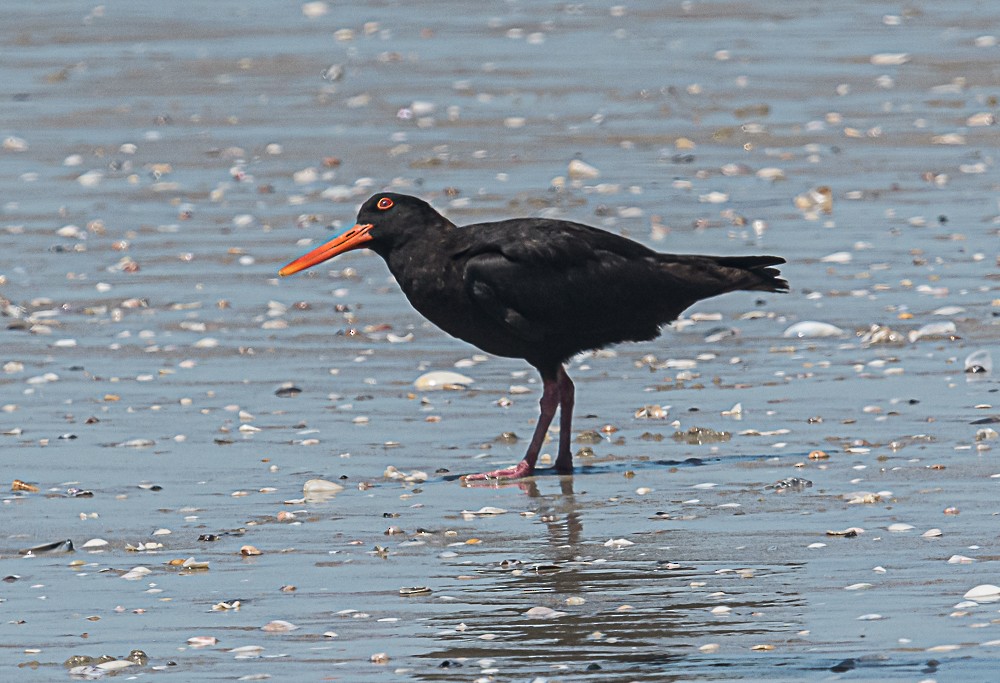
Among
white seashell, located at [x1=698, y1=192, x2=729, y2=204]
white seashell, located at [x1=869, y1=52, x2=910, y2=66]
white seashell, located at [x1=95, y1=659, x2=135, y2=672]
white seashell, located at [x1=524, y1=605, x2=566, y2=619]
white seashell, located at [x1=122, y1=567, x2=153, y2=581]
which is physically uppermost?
white seashell, located at [x1=869, y1=52, x2=910, y2=66]

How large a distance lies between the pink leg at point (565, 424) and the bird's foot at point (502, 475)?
16 centimetres

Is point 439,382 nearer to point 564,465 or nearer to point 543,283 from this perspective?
point 543,283

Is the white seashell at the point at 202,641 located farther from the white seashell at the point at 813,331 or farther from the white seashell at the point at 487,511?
the white seashell at the point at 813,331

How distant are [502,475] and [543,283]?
0.87 metres

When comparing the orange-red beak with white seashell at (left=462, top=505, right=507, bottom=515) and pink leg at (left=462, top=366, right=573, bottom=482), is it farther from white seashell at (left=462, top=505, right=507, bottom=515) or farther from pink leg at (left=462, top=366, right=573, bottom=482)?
white seashell at (left=462, top=505, right=507, bottom=515)

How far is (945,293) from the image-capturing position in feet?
34.8

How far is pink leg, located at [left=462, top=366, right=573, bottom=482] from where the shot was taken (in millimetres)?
7703

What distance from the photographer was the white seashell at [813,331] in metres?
9.95

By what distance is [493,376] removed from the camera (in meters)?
9.56

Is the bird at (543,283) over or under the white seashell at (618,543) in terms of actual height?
over

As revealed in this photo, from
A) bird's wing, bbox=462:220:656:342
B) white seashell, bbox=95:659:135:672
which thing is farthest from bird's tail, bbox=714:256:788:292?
white seashell, bbox=95:659:135:672

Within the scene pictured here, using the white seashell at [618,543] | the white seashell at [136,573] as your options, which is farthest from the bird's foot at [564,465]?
the white seashell at [136,573]

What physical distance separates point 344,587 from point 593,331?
7.97ft

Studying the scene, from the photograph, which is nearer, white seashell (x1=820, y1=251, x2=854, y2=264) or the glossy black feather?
the glossy black feather
